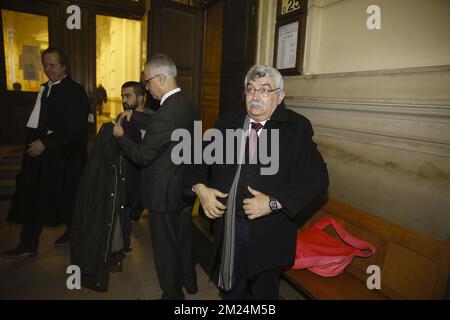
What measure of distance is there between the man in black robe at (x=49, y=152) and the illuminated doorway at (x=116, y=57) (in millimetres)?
3709

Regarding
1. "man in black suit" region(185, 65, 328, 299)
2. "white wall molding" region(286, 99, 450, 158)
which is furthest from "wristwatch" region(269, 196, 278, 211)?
"white wall molding" region(286, 99, 450, 158)

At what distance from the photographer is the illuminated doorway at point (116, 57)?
8.16m

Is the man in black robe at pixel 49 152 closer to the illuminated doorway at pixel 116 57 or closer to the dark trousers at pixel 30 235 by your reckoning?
the dark trousers at pixel 30 235

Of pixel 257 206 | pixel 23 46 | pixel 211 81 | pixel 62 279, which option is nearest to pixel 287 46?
pixel 257 206

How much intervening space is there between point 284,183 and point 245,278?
2.22 feet

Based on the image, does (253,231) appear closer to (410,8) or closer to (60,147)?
(410,8)

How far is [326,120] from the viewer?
2.63m

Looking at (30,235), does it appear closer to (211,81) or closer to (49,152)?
(49,152)

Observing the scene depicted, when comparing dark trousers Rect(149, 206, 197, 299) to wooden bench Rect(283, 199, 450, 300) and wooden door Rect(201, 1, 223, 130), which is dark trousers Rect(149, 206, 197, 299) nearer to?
wooden bench Rect(283, 199, 450, 300)

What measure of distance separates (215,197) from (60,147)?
2.04m

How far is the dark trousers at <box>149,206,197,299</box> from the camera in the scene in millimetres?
2324

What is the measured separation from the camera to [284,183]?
170 cm

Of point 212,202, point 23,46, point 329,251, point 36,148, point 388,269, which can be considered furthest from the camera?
point 23,46

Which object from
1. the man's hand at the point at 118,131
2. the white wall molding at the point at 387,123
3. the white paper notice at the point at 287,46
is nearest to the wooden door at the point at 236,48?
the white paper notice at the point at 287,46
